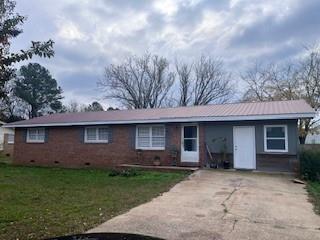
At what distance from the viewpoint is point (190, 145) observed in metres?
18.0

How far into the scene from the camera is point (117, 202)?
9148mm

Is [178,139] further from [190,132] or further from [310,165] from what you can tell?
[310,165]

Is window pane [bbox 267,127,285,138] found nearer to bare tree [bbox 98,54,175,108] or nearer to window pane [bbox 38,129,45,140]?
window pane [bbox 38,129,45,140]

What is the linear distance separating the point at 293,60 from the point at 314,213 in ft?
95.3

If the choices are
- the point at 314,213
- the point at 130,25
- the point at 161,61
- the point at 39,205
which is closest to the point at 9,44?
the point at 39,205

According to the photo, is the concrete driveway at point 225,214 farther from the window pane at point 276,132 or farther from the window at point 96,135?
the window at point 96,135

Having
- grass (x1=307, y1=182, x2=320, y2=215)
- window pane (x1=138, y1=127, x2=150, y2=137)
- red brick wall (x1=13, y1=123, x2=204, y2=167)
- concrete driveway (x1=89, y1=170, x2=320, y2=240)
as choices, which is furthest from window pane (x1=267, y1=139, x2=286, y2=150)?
window pane (x1=138, y1=127, x2=150, y2=137)

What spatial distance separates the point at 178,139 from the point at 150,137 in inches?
68.3

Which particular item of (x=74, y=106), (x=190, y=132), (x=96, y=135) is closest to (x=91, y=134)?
(x=96, y=135)

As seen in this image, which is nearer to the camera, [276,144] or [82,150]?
[276,144]

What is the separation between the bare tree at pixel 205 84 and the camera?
4162 cm

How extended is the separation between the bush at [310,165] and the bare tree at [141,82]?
29.7 m

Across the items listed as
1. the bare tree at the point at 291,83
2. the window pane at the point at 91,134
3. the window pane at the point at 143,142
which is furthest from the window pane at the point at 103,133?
the bare tree at the point at 291,83

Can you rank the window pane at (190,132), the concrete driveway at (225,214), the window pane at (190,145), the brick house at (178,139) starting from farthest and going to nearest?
the window pane at (190,132) < the window pane at (190,145) < the brick house at (178,139) < the concrete driveway at (225,214)
